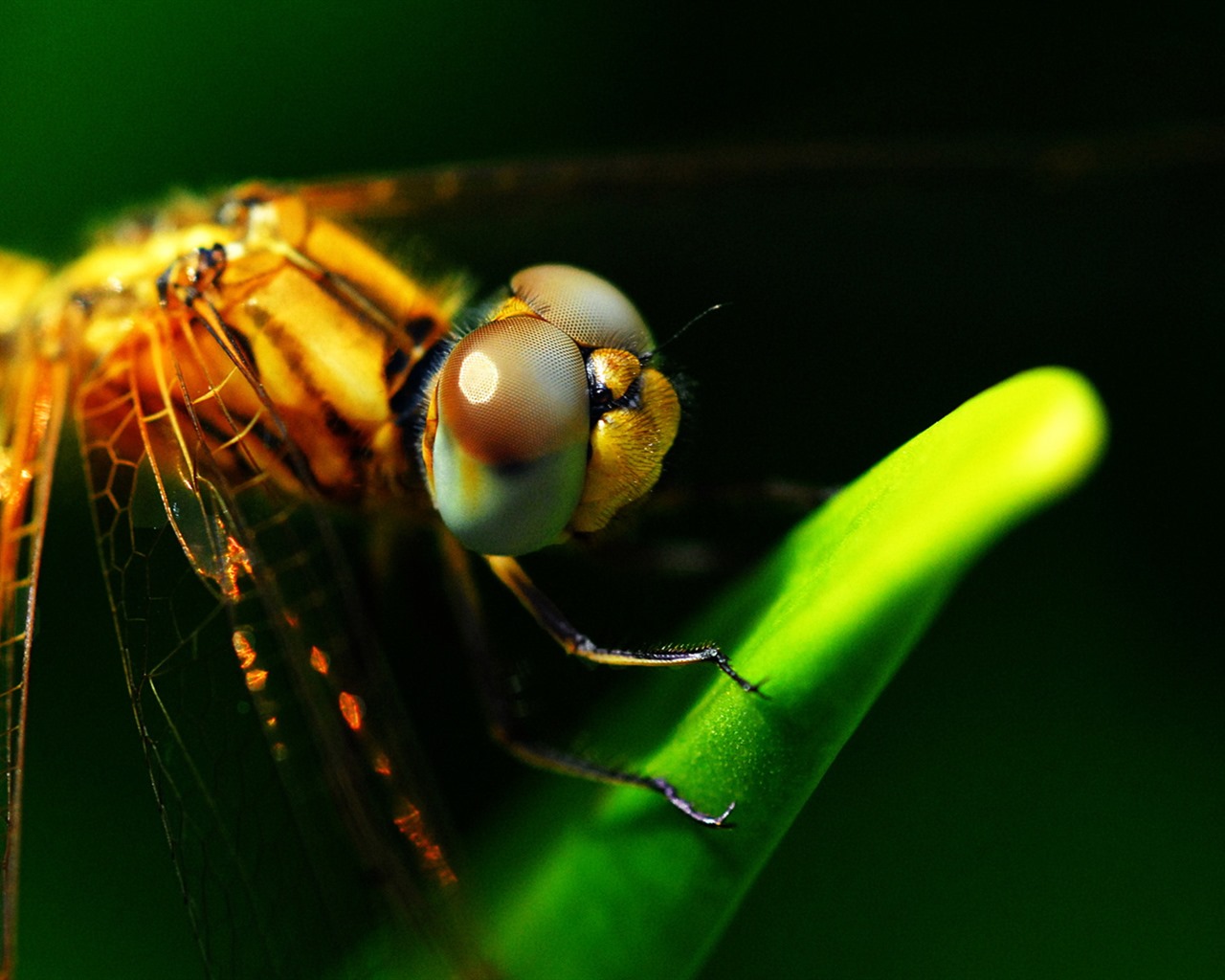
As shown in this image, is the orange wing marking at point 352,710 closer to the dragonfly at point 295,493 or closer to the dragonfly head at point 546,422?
the dragonfly at point 295,493

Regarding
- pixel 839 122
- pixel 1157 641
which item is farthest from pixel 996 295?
pixel 1157 641

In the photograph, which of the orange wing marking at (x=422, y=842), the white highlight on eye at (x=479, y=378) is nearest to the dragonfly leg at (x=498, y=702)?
the orange wing marking at (x=422, y=842)

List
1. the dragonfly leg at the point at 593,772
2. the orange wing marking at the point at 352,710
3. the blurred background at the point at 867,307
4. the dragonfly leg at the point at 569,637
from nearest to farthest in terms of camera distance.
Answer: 1. the dragonfly leg at the point at 593,772
2. the dragonfly leg at the point at 569,637
3. the orange wing marking at the point at 352,710
4. the blurred background at the point at 867,307

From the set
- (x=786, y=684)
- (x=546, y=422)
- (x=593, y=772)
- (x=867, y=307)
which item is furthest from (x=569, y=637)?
(x=867, y=307)

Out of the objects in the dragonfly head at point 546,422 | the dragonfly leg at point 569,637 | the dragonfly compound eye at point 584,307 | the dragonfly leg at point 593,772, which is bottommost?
the dragonfly leg at point 593,772

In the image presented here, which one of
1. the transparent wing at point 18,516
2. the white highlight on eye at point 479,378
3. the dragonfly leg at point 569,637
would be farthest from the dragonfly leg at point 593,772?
the transparent wing at point 18,516

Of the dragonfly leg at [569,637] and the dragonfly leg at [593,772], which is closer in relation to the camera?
the dragonfly leg at [593,772]

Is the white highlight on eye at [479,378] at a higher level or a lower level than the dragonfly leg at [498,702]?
higher

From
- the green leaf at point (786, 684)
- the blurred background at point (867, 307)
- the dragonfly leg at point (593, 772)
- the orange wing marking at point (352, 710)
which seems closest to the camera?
the green leaf at point (786, 684)

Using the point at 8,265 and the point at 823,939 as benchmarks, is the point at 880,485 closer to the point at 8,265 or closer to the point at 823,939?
the point at 823,939
